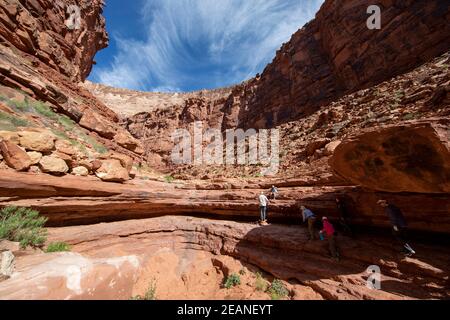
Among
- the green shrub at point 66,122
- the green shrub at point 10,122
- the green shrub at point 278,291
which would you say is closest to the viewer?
the green shrub at point 278,291

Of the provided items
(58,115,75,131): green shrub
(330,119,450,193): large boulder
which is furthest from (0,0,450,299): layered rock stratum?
(58,115,75,131): green shrub

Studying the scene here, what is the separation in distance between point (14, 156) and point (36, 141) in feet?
2.54

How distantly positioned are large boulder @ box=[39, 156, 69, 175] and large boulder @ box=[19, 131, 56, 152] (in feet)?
1.21

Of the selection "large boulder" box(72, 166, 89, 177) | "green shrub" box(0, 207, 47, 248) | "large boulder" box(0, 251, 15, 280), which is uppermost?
"large boulder" box(72, 166, 89, 177)

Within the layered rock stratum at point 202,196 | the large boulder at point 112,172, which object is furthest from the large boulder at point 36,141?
the large boulder at point 112,172

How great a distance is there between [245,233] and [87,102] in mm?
17051

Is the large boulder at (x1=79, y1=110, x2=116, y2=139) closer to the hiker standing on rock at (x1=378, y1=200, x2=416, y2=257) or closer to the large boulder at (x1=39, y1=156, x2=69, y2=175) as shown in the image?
the large boulder at (x1=39, y1=156, x2=69, y2=175)

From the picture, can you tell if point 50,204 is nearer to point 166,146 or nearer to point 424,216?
point 424,216

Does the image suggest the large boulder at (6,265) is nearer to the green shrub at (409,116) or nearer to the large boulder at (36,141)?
the large boulder at (36,141)

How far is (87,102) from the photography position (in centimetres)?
1798

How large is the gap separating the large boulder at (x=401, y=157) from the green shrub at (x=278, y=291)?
151 inches

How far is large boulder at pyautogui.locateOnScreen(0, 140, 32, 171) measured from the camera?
6809mm

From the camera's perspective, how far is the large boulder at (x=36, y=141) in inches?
287

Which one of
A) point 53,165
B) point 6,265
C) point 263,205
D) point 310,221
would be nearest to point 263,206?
point 263,205
